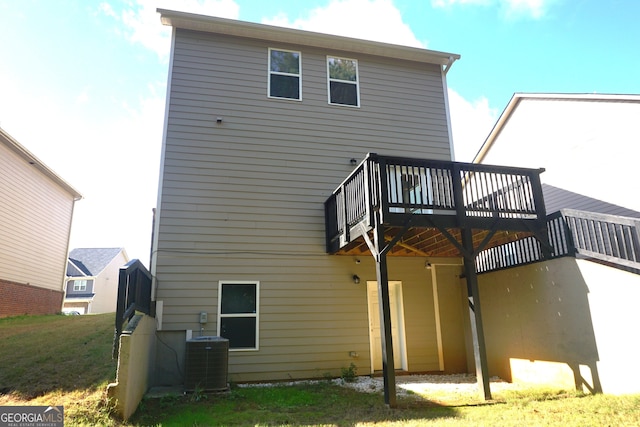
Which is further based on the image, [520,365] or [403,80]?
[403,80]

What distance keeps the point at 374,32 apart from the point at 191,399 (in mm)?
8843

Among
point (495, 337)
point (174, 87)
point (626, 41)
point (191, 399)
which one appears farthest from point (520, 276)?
point (626, 41)

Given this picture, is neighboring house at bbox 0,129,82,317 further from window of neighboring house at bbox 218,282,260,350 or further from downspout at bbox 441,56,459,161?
downspout at bbox 441,56,459,161

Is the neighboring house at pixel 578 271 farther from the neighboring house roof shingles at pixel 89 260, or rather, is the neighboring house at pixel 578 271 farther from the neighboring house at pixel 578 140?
the neighboring house roof shingles at pixel 89 260

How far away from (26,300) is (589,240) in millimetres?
15985

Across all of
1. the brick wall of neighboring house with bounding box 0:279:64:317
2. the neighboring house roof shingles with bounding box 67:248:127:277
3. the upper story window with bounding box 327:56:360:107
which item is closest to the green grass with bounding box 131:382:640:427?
the upper story window with bounding box 327:56:360:107

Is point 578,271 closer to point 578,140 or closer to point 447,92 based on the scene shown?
point 447,92

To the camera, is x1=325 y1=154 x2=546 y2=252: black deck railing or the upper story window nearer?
x1=325 y1=154 x2=546 y2=252: black deck railing

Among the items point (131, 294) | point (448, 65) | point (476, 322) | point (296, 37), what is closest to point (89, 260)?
point (296, 37)

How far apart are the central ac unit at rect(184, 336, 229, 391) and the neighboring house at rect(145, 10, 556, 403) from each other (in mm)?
963

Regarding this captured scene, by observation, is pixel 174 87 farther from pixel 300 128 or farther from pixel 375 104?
pixel 375 104

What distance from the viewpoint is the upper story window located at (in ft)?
31.5

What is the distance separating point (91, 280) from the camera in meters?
27.0

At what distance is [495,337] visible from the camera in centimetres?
799
